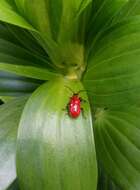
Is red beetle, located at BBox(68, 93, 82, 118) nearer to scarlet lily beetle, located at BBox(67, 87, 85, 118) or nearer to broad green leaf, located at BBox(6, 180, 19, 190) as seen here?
scarlet lily beetle, located at BBox(67, 87, 85, 118)

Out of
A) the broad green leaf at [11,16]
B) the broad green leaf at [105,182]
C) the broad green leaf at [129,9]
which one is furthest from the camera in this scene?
the broad green leaf at [105,182]

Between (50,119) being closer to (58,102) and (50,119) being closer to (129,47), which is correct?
(58,102)

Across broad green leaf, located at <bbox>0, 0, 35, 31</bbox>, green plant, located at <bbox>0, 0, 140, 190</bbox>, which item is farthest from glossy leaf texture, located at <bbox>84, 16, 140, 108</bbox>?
broad green leaf, located at <bbox>0, 0, 35, 31</bbox>

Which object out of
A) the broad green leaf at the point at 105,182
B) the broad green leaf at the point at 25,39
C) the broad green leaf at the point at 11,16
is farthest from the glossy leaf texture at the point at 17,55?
the broad green leaf at the point at 105,182

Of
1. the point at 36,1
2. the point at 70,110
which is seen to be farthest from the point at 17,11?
the point at 70,110

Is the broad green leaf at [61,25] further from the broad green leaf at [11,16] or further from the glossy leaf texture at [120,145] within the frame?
the glossy leaf texture at [120,145]

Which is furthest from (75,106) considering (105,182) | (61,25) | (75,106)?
(105,182)

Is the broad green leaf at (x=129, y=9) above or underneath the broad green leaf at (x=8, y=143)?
above
